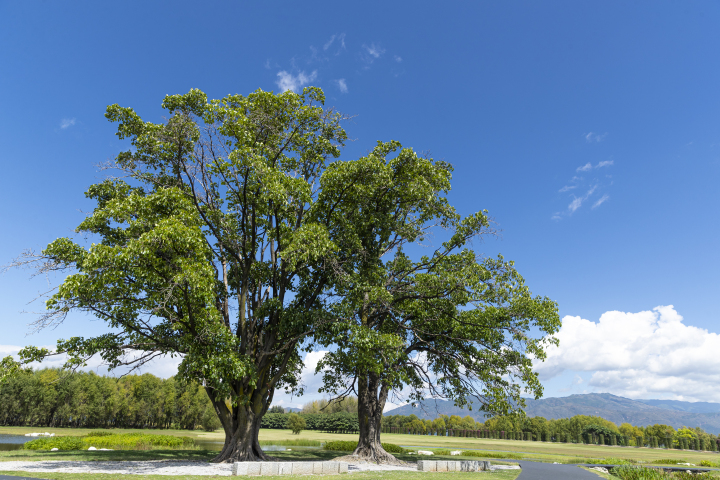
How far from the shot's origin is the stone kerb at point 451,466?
19375 mm

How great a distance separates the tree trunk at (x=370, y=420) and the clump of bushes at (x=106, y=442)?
16.6 m

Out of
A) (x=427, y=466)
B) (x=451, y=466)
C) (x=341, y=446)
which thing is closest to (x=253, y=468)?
(x=427, y=466)

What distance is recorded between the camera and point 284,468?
1570 cm

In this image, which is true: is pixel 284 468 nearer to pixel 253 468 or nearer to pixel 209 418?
pixel 253 468

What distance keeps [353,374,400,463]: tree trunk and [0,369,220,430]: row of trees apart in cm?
5567

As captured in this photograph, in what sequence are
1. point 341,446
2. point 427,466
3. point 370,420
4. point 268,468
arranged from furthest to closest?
point 341,446 → point 370,420 → point 427,466 → point 268,468

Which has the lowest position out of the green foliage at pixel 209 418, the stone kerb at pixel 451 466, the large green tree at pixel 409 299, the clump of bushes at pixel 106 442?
the green foliage at pixel 209 418

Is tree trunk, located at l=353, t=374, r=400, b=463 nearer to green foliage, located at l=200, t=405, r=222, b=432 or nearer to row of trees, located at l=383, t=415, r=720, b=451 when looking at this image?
green foliage, located at l=200, t=405, r=222, b=432

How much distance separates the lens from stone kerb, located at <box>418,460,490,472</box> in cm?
1938

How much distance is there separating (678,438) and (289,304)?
11156cm

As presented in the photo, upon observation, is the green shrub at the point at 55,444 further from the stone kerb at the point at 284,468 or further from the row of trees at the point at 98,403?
the row of trees at the point at 98,403

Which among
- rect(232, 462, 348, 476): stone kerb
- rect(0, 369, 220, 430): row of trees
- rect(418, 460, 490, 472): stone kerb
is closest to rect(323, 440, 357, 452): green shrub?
rect(418, 460, 490, 472): stone kerb

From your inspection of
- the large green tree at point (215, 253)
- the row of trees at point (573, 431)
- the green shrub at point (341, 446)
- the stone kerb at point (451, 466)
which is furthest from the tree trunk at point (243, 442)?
the row of trees at point (573, 431)

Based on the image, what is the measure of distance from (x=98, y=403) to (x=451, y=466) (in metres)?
76.3
